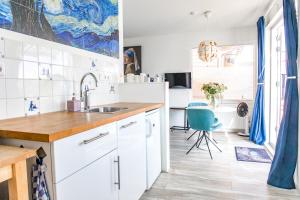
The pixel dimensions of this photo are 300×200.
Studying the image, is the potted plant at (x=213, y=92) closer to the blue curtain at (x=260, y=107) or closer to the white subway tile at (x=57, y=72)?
→ the blue curtain at (x=260, y=107)

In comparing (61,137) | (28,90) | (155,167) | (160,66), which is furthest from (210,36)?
(61,137)

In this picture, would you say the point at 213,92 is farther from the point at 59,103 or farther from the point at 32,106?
the point at 32,106

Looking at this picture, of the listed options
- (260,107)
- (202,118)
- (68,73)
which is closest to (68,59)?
(68,73)

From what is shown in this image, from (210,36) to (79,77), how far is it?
4.00 meters

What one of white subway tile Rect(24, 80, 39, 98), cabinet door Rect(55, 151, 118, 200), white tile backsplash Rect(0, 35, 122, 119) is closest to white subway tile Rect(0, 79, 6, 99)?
white tile backsplash Rect(0, 35, 122, 119)

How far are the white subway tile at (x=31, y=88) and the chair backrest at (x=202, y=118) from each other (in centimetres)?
233

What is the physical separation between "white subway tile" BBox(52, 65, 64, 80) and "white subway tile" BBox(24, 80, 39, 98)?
0.63 feet

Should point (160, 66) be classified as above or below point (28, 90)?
above

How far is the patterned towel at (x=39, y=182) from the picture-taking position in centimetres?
96

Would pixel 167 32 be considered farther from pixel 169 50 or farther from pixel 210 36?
pixel 210 36

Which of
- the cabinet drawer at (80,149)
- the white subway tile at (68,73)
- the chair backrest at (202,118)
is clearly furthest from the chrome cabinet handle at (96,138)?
the chair backrest at (202,118)

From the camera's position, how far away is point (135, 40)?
5.83m

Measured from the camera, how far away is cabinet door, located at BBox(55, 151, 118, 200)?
106cm

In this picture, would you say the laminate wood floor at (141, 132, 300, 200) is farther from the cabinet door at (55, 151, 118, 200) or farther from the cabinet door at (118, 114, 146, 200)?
the cabinet door at (55, 151, 118, 200)
